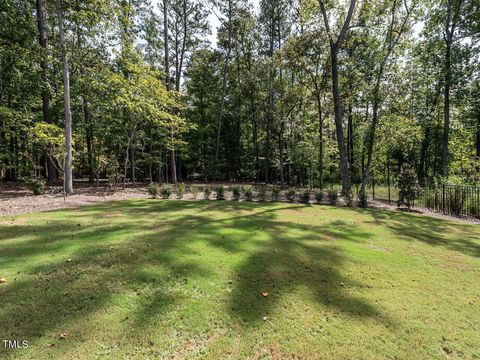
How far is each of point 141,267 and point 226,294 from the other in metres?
1.29

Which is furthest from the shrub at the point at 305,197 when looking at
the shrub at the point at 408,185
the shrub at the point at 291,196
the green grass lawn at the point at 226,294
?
the green grass lawn at the point at 226,294

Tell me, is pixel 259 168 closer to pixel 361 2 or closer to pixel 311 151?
pixel 311 151

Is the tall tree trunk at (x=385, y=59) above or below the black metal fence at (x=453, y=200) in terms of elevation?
above

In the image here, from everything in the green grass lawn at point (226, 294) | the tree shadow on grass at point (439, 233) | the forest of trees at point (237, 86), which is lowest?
the tree shadow on grass at point (439, 233)

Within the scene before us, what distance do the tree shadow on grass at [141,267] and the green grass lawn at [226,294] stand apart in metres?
0.02

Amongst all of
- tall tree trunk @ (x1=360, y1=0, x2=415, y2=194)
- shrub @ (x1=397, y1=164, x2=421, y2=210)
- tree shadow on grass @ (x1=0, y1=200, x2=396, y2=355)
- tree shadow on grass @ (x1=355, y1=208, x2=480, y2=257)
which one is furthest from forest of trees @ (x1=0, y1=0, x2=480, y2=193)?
tree shadow on grass @ (x1=0, y1=200, x2=396, y2=355)

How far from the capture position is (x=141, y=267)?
11.5ft

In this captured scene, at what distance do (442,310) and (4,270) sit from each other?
5.48 m

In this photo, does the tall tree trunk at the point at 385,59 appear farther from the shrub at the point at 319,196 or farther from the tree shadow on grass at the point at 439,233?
the tree shadow on grass at the point at 439,233

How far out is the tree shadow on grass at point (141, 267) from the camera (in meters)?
2.60

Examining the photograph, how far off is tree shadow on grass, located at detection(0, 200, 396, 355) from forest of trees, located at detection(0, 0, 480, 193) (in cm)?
718

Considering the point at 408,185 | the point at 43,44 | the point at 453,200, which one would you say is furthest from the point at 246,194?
the point at 43,44

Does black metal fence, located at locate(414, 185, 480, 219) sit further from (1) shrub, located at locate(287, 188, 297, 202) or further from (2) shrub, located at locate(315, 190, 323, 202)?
(1) shrub, located at locate(287, 188, 297, 202)

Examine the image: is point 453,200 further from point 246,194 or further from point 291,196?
point 246,194
